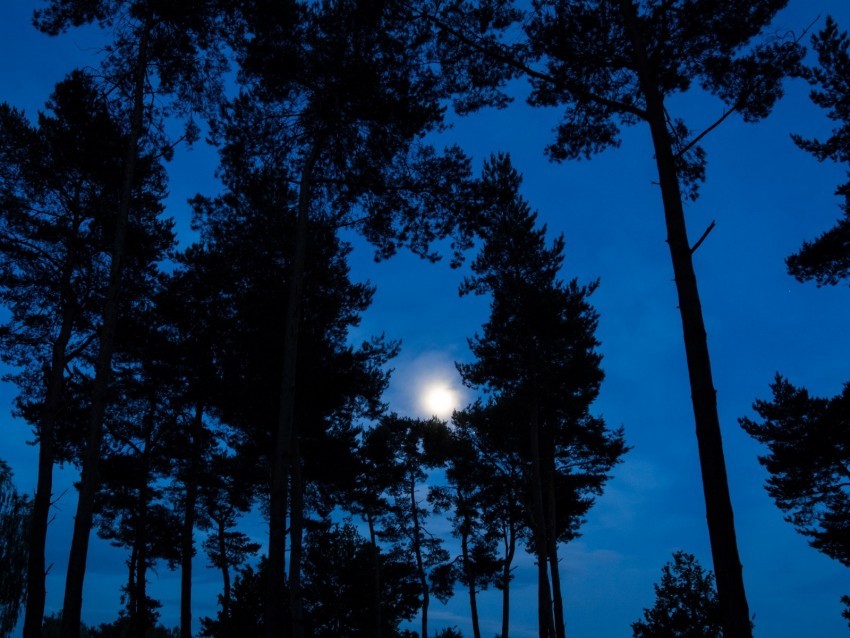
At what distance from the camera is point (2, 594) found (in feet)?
63.8

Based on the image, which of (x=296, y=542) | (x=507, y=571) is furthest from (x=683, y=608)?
(x=296, y=542)

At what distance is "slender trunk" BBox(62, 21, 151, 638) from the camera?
29.5 feet

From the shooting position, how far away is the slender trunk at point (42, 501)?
38.7 ft

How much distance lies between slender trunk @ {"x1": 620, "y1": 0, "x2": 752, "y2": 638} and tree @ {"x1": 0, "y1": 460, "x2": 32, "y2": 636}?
73.9ft

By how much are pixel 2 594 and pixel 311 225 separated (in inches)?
672

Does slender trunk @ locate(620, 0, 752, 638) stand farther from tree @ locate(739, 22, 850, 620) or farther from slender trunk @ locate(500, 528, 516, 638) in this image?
slender trunk @ locate(500, 528, 516, 638)

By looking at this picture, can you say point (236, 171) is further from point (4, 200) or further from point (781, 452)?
point (781, 452)

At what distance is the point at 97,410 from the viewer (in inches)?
384

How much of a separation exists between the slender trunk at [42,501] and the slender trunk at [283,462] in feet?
16.9

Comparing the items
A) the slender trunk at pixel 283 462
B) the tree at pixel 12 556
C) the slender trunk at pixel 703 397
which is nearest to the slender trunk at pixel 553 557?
the slender trunk at pixel 283 462

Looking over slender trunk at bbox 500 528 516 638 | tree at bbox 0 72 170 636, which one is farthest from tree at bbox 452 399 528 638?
tree at bbox 0 72 170 636

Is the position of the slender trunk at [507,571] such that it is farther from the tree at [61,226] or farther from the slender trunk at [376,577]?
the tree at [61,226]

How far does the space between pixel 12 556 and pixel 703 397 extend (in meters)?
23.3

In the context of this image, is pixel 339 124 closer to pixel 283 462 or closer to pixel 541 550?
pixel 283 462
